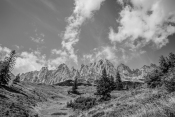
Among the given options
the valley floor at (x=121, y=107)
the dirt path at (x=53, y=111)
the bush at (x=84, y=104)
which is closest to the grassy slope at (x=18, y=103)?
the valley floor at (x=121, y=107)

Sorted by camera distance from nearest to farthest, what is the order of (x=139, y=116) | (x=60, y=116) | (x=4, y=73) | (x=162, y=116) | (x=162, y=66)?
(x=162, y=116), (x=139, y=116), (x=60, y=116), (x=4, y=73), (x=162, y=66)

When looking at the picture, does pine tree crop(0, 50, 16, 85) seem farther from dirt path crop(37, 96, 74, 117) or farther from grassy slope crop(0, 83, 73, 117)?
dirt path crop(37, 96, 74, 117)

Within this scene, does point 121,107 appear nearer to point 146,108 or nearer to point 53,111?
point 146,108

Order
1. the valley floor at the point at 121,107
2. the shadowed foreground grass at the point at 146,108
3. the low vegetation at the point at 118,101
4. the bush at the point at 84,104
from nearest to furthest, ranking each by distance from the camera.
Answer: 1. the shadowed foreground grass at the point at 146,108
2. the valley floor at the point at 121,107
3. the low vegetation at the point at 118,101
4. the bush at the point at 84,104

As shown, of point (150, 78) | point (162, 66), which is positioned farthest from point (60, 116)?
point (162, 66)

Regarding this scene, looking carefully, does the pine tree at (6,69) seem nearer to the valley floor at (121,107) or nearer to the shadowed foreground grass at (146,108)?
the valley floor at (121,107)

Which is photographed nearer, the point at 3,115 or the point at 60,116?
the point at 3,115

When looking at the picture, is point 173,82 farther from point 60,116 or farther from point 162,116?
point 60,116

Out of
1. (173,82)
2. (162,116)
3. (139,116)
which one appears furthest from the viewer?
(173,82)

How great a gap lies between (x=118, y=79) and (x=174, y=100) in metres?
66.0

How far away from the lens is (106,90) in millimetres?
30344

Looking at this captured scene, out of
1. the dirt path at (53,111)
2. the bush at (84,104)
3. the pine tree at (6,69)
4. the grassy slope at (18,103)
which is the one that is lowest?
the dirt path at (53,111)

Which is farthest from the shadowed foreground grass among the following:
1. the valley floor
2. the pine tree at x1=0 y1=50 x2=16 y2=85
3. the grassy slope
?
the pine tree at x1=0 y1=50 x2=16 y2=85

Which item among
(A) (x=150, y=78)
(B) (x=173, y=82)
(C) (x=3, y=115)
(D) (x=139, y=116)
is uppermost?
(A) (x=150, y=78)
